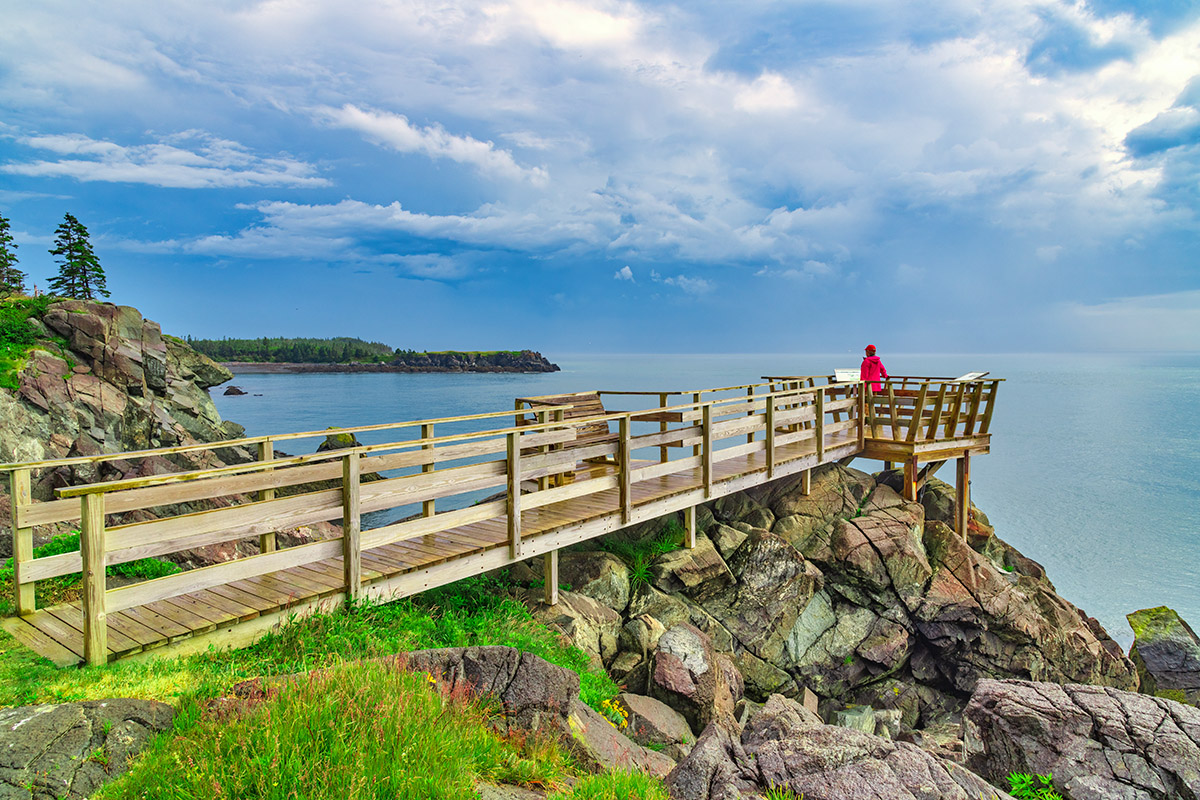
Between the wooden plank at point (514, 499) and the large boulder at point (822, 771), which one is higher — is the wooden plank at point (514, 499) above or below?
above

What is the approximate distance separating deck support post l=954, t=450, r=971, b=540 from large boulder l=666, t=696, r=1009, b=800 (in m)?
12.9

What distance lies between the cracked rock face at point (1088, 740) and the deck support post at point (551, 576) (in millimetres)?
→ 5427

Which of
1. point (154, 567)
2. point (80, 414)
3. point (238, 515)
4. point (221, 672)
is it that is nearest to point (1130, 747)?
point (221, 672)

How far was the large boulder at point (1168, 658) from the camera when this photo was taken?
604 inches

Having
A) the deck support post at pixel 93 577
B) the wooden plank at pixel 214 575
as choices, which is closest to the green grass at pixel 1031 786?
the wooden plank at pixel 214 575

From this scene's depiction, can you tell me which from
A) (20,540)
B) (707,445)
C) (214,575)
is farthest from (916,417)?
(20,540)

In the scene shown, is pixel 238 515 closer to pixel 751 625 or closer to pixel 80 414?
pixel 751 625

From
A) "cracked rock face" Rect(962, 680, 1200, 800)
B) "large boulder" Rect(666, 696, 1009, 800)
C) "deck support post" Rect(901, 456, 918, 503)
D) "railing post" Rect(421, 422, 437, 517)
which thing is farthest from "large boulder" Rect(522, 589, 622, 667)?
"deck support post" Rect(901, 456, 918, 503)

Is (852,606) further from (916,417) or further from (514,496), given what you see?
(514,496)

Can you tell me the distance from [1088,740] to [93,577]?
31.1ft

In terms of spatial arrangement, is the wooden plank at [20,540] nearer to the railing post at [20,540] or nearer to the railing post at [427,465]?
the railing post at [20,540]

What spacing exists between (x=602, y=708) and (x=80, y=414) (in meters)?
19.7

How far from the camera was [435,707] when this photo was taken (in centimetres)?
454

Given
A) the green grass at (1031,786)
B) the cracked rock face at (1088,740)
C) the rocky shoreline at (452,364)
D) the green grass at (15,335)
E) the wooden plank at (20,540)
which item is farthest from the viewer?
the rocky shoreline at (452,364)
